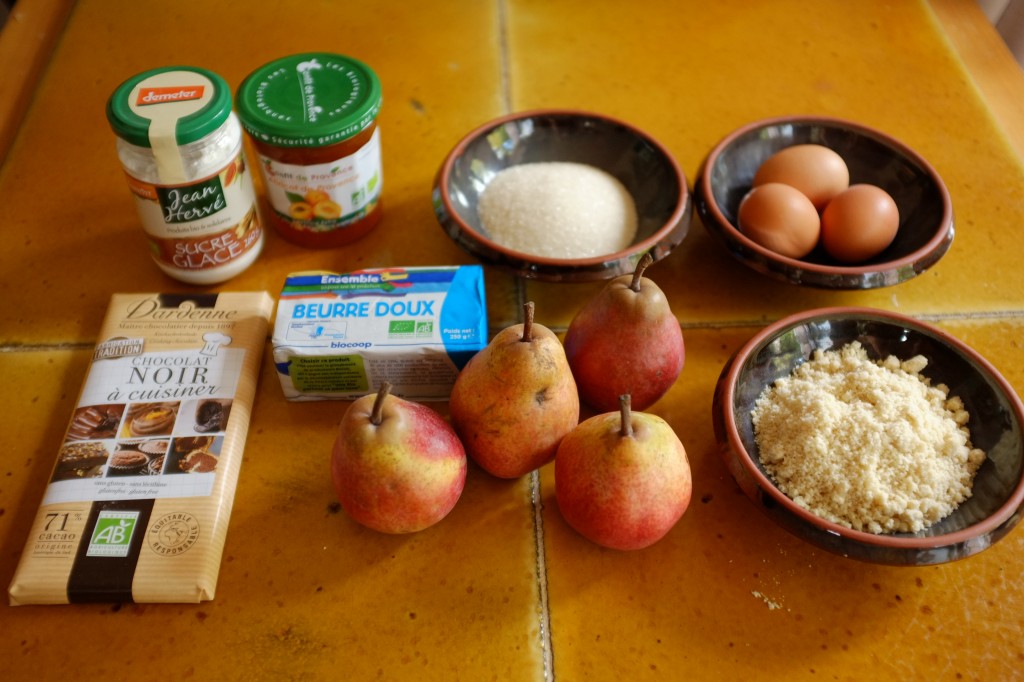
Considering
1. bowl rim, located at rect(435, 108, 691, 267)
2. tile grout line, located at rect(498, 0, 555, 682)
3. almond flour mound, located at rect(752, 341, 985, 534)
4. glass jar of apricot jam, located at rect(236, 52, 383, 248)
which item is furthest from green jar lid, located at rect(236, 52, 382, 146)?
almond flour mound, located at rect(752, 341, 985, 534)

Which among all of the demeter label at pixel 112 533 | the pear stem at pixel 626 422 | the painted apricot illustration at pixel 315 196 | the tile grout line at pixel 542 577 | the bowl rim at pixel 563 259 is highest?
the pear stem at pixel 626 422

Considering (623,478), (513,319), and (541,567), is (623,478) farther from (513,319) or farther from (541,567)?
(513,319)

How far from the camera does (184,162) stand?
850 mm

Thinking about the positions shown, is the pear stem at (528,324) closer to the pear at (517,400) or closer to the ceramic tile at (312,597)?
the pear at (517,400)

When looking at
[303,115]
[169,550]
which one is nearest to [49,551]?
[169,550]

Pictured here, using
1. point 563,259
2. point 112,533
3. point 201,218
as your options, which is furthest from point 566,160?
point 112,533

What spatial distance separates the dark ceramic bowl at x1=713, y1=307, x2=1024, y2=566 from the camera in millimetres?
682

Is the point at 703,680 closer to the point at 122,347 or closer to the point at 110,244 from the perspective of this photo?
the point at 122,347

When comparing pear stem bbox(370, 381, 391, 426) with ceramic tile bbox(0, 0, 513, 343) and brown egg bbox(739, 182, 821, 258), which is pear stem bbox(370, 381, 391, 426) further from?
brown egg bbox(739, 182, 821, 258)

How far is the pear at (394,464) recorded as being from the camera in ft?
2.22

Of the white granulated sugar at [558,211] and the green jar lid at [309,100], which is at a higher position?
the green jar lid at [309,100]

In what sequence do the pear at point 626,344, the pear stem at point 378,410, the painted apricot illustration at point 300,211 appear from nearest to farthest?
1. the pear stem at point 378,410
2. the pear at point 626,344
3. the painted apricot illustration at point 300,211

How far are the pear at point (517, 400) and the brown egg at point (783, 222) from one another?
1.14 feet

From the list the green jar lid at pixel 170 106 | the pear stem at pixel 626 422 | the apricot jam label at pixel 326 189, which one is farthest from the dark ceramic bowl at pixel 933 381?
the green jar lid at pixel 170 106
